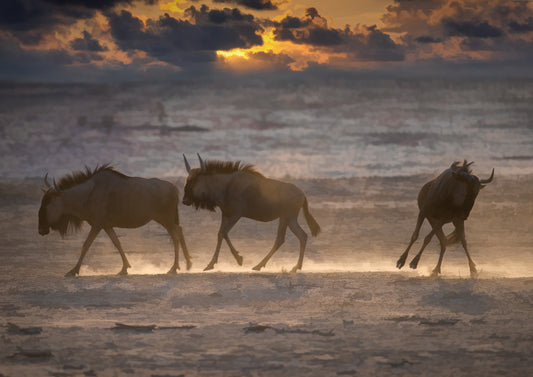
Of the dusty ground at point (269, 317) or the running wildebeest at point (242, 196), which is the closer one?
the dusty ground at point (269, 317)

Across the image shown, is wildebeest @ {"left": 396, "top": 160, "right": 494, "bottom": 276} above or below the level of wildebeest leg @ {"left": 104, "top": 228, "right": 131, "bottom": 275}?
above

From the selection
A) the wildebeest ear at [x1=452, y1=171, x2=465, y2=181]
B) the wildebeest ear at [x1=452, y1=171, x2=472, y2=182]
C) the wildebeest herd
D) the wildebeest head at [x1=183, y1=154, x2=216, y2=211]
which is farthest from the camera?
the wildebeest head at [x1=183, y1=154, x2=216, y2=211]

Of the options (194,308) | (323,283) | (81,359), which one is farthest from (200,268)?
(81,359)

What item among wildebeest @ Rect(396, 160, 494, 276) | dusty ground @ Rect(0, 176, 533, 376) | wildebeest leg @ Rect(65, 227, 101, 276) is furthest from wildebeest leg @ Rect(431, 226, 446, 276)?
wildebeest leg @ Rect(65, 227, 101, 276)

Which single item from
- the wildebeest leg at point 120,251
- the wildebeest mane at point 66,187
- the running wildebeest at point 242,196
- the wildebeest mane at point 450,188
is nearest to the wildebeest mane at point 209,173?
the running wildebeest at point 242,196

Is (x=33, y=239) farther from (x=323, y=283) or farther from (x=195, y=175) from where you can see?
(x=323, y=283)

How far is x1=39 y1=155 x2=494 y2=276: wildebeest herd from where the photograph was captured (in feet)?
47.2

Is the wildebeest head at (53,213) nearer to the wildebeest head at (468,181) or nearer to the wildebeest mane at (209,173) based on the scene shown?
the wildebeest mane at (209,173)

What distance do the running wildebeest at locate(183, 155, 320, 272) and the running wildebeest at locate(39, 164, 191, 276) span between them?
18.7 inches

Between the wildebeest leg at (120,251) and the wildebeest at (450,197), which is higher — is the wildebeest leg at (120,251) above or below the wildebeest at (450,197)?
below

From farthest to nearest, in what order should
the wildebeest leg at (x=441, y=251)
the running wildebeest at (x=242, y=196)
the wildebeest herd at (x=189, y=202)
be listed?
the running wildebeest at (x=242, y=196) → the wildebeest herd at (x=189, y=202) → the wildebeest leg at (x=441, y=251)

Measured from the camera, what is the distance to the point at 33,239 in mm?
21438

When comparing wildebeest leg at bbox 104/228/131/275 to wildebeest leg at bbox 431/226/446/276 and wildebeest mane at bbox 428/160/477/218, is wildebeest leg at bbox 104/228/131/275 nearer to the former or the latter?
wildebeest leg at bbox 431/226/446/276

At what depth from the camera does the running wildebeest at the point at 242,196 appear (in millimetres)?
14898
